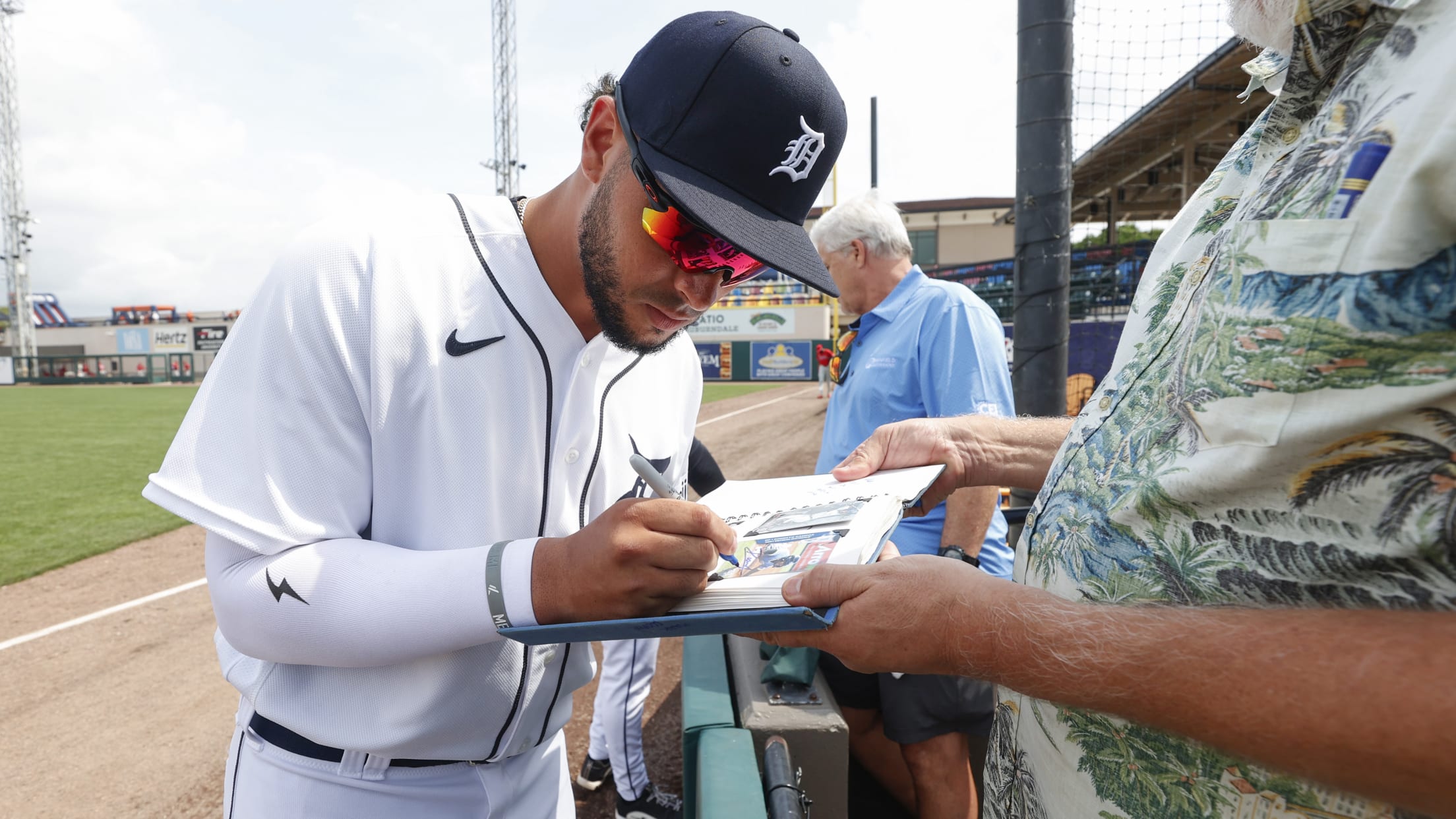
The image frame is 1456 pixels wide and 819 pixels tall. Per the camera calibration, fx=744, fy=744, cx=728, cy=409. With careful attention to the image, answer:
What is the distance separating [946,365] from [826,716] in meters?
1.45

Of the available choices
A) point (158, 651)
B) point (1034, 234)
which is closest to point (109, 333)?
point (158, 651)

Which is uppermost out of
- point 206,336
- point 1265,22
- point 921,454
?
point 206,336

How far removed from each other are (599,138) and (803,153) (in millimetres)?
379

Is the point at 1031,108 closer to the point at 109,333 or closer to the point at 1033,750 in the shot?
the point at 1033,750

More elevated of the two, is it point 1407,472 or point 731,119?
point 731,119

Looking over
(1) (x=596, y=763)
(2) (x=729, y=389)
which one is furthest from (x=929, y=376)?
(2) (x=729, y=389)

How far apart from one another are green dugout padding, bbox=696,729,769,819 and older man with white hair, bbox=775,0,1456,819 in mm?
640

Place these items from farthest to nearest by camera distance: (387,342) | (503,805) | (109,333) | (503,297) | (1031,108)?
(109,333)
(1031,108)
(503,805)
(503,297)
(387,342)

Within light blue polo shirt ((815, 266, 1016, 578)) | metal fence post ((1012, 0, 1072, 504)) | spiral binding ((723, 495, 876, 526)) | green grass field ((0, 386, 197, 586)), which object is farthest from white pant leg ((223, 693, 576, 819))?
green grass field ((0, 386, 197, 586))

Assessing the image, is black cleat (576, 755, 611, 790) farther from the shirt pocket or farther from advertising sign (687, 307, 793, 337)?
advertising sign (687, 307, 793, 337)

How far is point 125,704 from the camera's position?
4145mm

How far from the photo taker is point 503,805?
1.42 meters

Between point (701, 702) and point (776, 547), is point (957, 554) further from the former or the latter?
point (776, 547)

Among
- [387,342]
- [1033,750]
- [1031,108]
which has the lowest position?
[1033,750]
